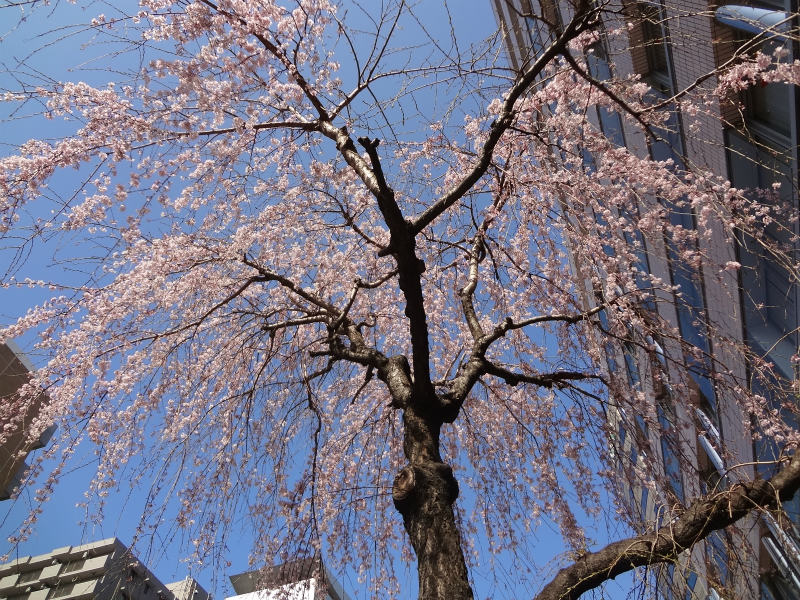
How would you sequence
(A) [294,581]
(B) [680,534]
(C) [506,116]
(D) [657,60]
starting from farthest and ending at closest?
(D) [657,60]
(A) [294,581]
(C) [506,116]
(B) [680,534]

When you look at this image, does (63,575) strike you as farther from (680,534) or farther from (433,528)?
(680,534)

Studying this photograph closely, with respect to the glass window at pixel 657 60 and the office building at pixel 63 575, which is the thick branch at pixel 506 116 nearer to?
the glass window at pixel 657 60

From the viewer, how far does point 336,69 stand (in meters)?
5.42

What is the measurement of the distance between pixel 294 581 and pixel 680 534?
3.51 metres

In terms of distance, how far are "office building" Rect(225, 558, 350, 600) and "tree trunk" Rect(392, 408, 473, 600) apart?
198cm

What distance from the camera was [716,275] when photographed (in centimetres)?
492

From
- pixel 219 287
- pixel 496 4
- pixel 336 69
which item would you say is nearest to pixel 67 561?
pixel 219 287

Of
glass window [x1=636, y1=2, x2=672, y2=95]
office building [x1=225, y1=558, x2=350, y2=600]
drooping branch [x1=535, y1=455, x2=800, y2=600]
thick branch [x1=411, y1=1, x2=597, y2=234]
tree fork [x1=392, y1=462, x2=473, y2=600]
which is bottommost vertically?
drooping branch [x1=535, y1=455, x2=800, y2=600]

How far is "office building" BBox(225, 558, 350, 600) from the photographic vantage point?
4645 millimetres

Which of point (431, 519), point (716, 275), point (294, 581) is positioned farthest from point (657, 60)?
point (294, 581)

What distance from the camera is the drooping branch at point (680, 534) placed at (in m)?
2.52

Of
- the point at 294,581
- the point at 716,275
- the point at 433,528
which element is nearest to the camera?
the point at 433,528

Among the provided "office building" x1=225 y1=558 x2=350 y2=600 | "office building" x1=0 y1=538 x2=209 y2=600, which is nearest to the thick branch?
"office building" x1=225 y1=558 x2=350 y2=600

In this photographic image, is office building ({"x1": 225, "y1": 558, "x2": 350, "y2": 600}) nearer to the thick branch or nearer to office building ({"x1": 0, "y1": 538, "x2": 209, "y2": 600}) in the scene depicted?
the thick branch
